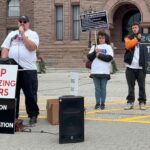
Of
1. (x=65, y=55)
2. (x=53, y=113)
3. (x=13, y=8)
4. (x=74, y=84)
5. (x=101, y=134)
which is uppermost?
(x=13, y=8)

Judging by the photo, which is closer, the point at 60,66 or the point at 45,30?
the point at 60,66

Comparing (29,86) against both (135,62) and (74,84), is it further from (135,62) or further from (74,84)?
(135,62)

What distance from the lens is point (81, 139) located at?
A: 8828mm

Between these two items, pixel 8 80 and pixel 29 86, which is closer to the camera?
pixel 8 80

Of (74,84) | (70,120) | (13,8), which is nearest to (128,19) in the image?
(13,8)

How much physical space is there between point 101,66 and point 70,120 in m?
4.42

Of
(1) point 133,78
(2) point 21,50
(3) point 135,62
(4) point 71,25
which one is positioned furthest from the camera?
(4) point 71,25

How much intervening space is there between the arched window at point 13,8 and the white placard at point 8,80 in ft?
146

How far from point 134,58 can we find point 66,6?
102ft

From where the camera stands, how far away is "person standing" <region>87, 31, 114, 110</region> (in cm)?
1293

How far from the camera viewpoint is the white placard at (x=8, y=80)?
9.71m

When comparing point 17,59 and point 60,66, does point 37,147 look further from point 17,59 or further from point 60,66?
point 60,66

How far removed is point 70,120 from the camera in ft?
28.6

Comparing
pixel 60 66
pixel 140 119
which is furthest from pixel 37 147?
pixel 60 66
